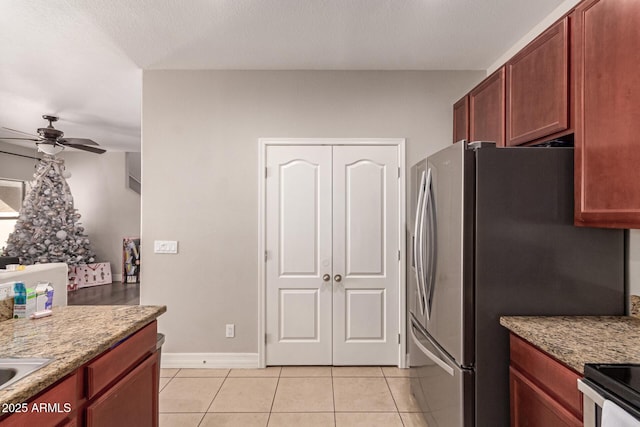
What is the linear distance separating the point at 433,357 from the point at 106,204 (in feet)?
23.9

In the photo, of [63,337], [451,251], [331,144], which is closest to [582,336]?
[451,251]

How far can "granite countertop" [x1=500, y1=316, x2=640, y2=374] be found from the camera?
1.28m

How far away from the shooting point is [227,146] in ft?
10.6

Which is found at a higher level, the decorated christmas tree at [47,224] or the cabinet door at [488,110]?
the cabinet door at [488,110]

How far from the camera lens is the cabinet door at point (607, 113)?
1373 millimetres

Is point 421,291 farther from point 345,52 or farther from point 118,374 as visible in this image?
point 345,52

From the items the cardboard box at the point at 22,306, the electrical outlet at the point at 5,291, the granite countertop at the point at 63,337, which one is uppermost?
the electrical outlet at the point at 5,291

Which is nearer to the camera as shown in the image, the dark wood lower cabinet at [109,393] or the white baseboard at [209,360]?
the dark wood lower cabinet at [109,393]

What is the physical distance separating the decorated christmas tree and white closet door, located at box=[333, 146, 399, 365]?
544 cm

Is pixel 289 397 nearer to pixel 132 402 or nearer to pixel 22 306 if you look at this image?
pixel 132 402

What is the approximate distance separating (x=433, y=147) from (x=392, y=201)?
0.62 meters

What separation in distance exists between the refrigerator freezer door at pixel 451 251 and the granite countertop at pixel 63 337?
154 centimetres

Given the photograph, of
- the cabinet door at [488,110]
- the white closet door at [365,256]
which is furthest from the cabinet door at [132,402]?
the cabinet door at [488,110]

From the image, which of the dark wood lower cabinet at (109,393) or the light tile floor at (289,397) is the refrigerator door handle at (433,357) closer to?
the light tile floor at (289,397)
